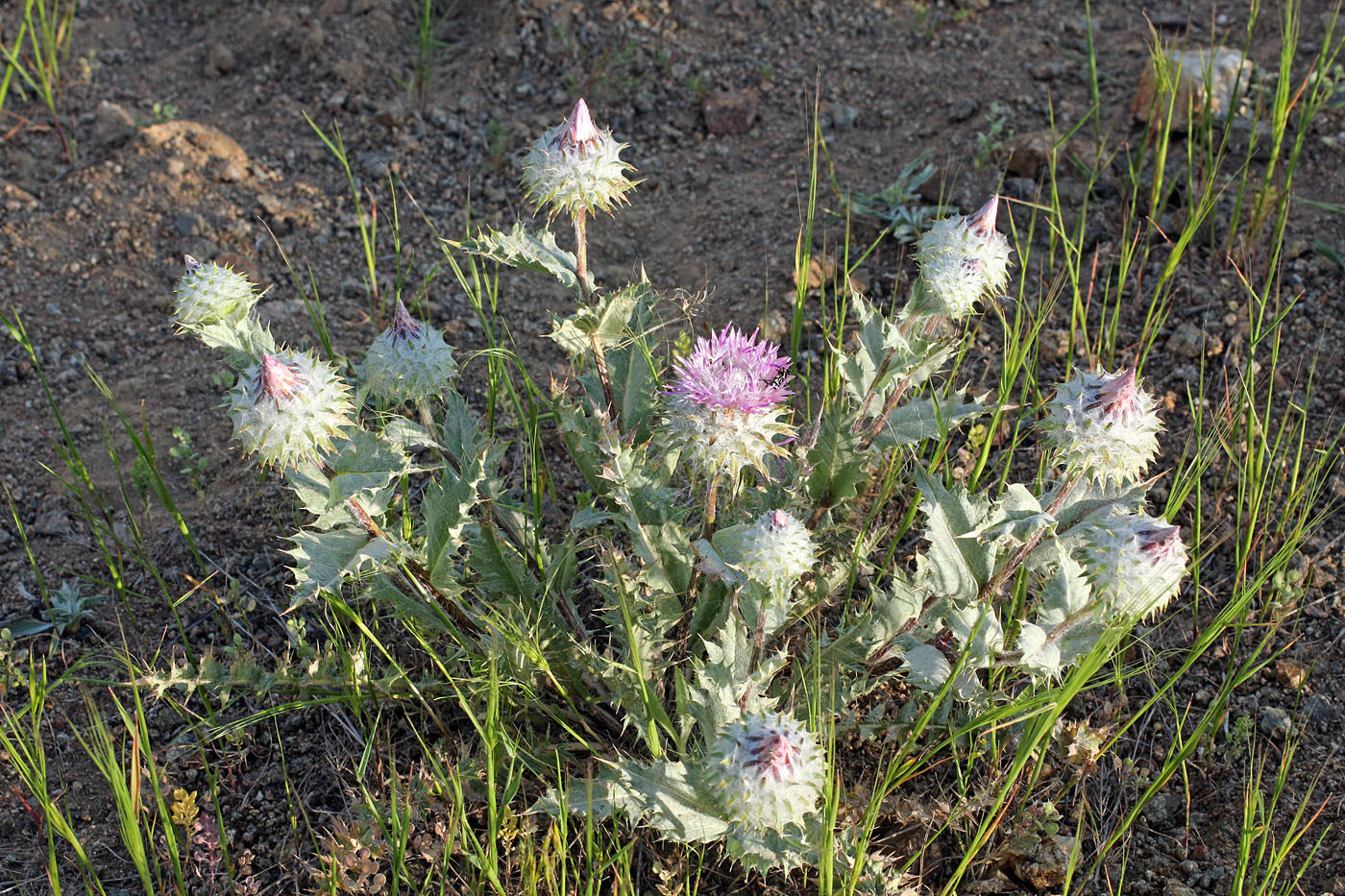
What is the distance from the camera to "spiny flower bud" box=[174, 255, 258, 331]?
259 cm

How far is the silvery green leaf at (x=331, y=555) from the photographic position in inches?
98.3

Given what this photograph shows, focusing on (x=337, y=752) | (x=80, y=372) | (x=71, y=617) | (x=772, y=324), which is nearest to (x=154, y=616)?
(x=71, y=617)

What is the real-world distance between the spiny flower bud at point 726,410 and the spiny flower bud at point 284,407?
783mm

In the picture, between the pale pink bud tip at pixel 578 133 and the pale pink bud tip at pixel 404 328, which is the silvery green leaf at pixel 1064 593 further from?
the pale pink bud tip at pixel 404 328

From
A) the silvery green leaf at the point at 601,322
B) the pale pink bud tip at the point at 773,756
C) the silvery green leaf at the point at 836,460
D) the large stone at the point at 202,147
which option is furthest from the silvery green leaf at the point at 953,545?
the large stone at the point at 202,147

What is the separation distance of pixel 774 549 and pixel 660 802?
2.28 ft

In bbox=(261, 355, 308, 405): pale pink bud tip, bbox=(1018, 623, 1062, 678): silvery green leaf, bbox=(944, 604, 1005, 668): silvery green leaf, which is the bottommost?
A: bbox=(944, 604, 1005, 668): silvery green leaf

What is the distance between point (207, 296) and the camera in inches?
102

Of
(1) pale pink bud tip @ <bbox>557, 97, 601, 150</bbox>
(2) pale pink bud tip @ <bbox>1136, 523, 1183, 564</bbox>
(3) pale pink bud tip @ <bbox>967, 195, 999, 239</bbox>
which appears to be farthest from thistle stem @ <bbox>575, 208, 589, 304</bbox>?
(2) pale pink bud tip @ <bbox>1136, 523, 1183, 564</bbox>

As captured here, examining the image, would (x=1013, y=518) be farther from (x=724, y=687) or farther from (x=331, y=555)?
(x=331, y=555)

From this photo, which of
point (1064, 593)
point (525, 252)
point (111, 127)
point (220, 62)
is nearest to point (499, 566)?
point (525, 252)

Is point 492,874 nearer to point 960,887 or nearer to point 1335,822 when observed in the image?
point 960,887

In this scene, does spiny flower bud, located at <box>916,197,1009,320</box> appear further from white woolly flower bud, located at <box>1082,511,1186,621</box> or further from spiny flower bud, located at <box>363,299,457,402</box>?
spiny flower bud, located at <box>363,299,457,402</box>

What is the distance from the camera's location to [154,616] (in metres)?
3.60
